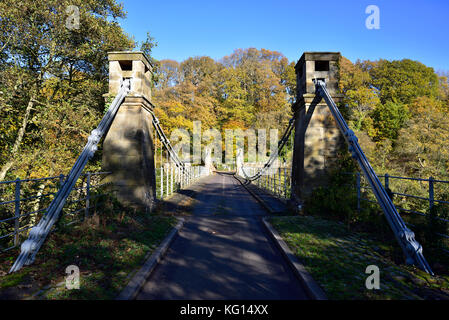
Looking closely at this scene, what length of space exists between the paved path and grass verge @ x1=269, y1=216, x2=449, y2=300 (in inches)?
15.3

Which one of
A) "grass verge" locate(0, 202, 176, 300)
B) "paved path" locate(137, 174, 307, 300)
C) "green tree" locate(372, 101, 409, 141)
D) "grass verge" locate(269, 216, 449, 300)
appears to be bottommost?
"paved path" locate(137, 174, 307, 300)

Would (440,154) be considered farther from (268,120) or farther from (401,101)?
(401,101)

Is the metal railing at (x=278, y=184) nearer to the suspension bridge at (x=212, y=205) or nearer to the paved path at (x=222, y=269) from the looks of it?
the suspension bridge at (x=212, y=205)

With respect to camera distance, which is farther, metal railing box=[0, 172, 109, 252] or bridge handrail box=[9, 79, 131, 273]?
metal railing box=[0, 172, 109, 252]

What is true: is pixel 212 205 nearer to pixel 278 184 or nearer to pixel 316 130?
pixel 278 184

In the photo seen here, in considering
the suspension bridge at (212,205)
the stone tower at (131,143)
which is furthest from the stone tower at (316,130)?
the stone tower at (131,143)

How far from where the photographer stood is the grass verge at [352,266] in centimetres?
309

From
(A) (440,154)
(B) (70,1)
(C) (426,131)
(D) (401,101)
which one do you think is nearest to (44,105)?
(B) (70,1)

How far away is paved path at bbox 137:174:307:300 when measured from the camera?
3.35 meters

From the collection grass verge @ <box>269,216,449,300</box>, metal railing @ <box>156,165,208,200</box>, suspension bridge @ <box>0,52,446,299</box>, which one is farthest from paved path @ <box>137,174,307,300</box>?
metal railing @ <box>156,165,208,200</box>

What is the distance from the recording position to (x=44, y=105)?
1102cm

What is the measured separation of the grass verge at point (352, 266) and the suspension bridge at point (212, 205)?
30 centimetres

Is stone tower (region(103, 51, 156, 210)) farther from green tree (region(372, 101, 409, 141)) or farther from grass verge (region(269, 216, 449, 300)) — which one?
green tree (region(372, 101, 409, 141))

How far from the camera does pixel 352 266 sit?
3879 millimetres
